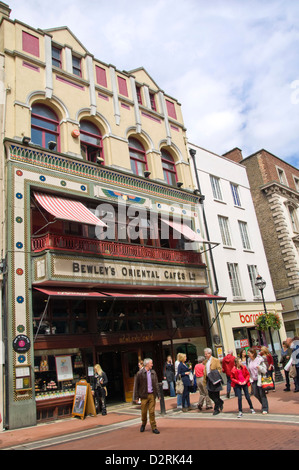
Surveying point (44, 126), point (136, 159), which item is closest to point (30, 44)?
point (44, 126)

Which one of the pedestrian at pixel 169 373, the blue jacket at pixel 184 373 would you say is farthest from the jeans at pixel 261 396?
the pedestrian at pixel 169 373

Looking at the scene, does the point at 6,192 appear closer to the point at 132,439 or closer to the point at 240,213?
the point at 132,439

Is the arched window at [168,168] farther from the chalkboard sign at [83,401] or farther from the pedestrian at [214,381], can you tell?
the pedestrian at [214,381]

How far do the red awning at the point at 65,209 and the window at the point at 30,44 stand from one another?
23.3 feet

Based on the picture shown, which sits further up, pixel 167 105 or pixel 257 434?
pixel 167 105

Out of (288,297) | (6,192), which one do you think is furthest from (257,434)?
(288,297)

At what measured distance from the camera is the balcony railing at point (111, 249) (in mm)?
14211

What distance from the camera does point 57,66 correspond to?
18453 mm

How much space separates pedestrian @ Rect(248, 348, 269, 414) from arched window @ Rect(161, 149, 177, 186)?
13.1m

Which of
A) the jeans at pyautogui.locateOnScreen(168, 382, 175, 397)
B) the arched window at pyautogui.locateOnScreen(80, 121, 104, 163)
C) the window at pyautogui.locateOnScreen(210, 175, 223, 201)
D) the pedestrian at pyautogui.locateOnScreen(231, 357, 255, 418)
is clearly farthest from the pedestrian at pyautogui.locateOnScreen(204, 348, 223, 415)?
the window at pyautogui.locateOnScreen(210, 175, 223, 201)

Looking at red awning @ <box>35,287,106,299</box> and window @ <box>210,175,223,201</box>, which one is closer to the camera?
red awning @ <box>35,287,106,299</box>

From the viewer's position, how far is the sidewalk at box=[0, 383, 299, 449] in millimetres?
9938

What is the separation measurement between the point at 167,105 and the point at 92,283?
1416cm

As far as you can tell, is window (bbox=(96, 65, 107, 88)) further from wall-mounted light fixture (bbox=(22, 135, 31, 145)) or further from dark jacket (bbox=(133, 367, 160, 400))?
dark jacket (bbox=(133, 367, 160, 400))
